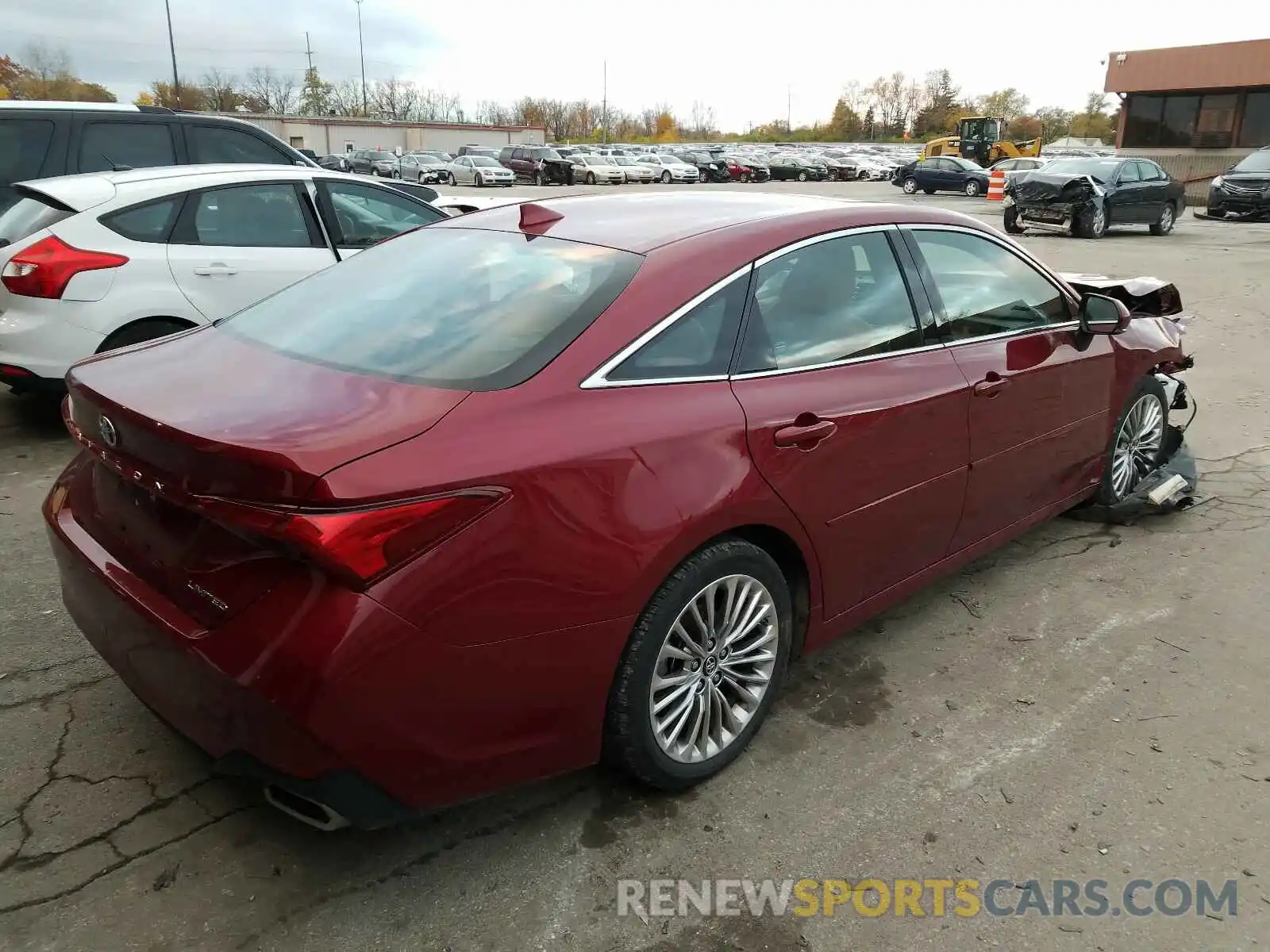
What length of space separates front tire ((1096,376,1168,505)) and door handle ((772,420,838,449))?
7.55 ft

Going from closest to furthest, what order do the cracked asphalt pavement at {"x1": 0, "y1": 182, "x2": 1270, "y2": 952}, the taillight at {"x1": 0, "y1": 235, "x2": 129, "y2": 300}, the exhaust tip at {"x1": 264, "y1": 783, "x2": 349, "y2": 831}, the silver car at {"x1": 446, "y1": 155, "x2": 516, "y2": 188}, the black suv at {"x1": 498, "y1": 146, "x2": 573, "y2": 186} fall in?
the exhaust tip at {"x1": 264, "y1": 783, "x2": 349, "y2": 831} < the cracked asphalt pavement at {"x1": 0, "y1": 182, "x2": 1270, "y2": 952} < the taillight at {"x1": 0, "y1": 235, "x2": 129, "y2": 300} < the silver car at {"x1": 446, "y1": 155, "x2": 516, "y2": 188} < the black suv at {"x1": 498, "y1": 146, "x2": 573, "y2": 186}

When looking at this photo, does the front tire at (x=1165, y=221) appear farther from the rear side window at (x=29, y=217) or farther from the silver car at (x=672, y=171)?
the silver car at (x=672, y=171)

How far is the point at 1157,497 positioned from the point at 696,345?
3210mm

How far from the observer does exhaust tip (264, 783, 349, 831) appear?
2.05 metres

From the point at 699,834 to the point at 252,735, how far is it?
119 centimetres

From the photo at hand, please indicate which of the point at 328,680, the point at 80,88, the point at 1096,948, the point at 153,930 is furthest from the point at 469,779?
the point at 80,88

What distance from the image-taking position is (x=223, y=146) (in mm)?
7465

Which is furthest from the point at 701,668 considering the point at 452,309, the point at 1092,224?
the point at 1092,224

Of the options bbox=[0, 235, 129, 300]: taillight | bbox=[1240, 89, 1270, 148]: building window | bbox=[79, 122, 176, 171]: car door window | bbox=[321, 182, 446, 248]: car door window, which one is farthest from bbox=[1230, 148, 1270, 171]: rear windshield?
A: bbox=[0, 235, 129, 300]: taillight

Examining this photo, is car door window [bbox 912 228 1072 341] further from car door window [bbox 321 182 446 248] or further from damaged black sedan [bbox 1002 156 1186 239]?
damaged black sedan [bbox 1002 156 1186 239]

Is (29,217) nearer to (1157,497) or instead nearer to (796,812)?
(796,812)

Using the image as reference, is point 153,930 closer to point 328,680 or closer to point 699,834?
point 328,680

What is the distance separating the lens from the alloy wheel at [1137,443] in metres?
4.53

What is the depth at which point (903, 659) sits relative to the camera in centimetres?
343
